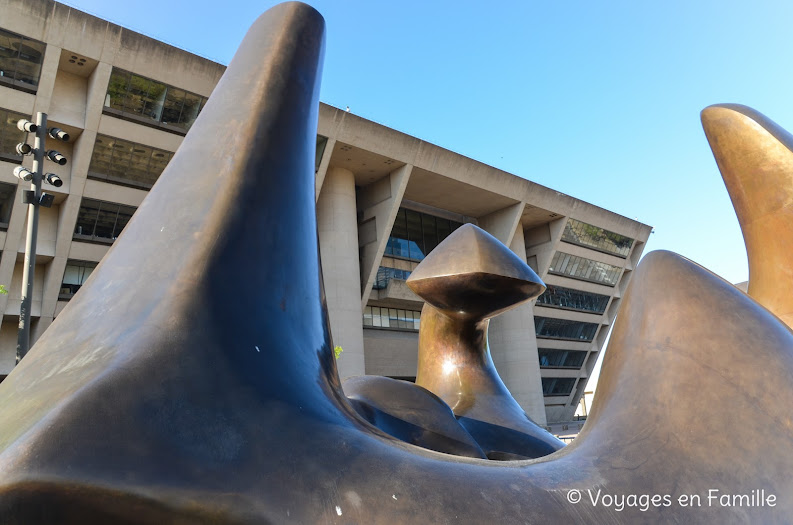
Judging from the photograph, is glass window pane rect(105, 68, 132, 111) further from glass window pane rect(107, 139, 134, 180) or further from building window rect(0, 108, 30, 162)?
building window rect(0, 108, 30, 162)

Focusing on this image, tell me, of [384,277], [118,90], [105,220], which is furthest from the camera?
[384,277]

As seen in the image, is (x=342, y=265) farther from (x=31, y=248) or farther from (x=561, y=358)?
(x=561, y=358)

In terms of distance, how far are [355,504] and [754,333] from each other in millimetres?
1198

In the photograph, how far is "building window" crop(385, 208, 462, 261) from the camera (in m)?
32.2

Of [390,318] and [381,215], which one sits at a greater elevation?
[381,215]

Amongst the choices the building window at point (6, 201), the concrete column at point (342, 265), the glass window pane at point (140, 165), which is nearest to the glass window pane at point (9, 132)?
the building window at point (6, 201)

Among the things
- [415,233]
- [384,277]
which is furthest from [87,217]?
[415,233]

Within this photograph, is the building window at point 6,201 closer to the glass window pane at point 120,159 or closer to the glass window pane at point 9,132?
the glass window pane at point 9,132

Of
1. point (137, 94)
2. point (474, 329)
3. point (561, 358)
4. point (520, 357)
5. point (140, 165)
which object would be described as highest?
point (137, 94)

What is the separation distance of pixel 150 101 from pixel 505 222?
60.9ft

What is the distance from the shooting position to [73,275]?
2119cm

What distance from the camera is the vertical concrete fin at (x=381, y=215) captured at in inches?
1055

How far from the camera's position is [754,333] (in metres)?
1.58

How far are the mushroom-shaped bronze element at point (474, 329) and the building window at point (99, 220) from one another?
19356 mm
